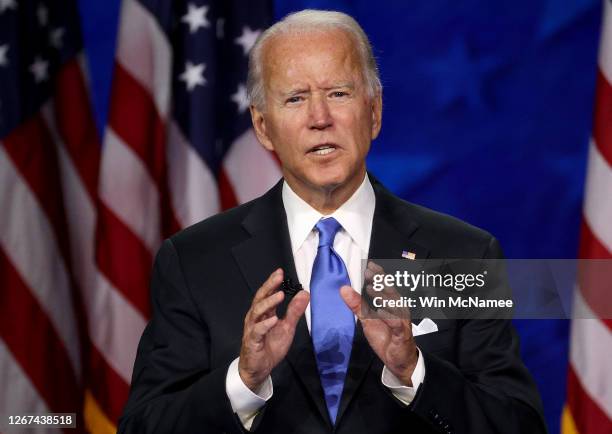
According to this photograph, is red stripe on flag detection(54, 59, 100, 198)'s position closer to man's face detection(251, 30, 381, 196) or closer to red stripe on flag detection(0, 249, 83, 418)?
red stripe on flag detection(0, 249, 83, 418)

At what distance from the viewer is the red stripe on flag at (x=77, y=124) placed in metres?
3.72

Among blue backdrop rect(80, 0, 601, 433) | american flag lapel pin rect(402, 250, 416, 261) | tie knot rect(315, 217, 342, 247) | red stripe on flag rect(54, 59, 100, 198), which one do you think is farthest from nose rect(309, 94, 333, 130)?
red stripe on flag rect(54, 59, 100, 198)

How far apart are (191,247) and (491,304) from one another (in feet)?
2.23

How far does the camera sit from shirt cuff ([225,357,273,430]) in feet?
5.71

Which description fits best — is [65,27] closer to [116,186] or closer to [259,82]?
[116,186]

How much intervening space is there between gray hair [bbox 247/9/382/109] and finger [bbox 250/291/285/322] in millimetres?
650

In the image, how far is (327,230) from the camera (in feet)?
6.55

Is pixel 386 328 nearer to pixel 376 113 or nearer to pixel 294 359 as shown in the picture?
pixel 294 359

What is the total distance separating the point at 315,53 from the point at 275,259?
1.47 feet

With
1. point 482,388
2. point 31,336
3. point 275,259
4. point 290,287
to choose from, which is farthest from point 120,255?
point 482,388

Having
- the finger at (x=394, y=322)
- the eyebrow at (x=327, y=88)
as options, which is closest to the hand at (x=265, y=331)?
the finger at (x=394, y=322)

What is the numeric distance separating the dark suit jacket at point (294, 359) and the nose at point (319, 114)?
236 millimetres

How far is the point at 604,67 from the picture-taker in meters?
3.36

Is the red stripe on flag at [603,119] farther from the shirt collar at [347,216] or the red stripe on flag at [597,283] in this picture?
the shirt collar at [347,216]
